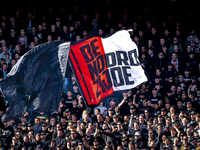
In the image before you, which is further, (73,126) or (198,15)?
(198,15)

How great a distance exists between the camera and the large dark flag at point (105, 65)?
910cm

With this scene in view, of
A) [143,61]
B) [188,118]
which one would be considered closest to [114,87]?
[188,118]

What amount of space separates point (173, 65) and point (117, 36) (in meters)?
5.80

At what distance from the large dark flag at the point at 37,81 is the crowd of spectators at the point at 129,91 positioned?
40.9 inches

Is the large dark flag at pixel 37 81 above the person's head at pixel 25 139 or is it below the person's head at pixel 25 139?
above

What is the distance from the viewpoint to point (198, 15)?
58.2 feet

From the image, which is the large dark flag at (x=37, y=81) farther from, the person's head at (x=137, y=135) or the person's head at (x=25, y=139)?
the person's head at (x=25, y=139)

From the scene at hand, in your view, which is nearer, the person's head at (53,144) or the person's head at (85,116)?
the person's head at (53,144)

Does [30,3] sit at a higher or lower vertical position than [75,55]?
higher

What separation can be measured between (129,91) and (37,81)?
5642mm

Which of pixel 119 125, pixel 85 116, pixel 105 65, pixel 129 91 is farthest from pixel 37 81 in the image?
pixel 129 91

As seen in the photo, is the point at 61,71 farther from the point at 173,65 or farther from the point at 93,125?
the point at 173,65

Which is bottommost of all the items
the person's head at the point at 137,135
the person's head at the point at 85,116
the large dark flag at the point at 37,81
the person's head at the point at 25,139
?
the person's head at the point at 137,135

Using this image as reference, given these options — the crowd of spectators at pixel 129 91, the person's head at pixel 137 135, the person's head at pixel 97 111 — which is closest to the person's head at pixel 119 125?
the crowd of spectators at pixel 129 91
